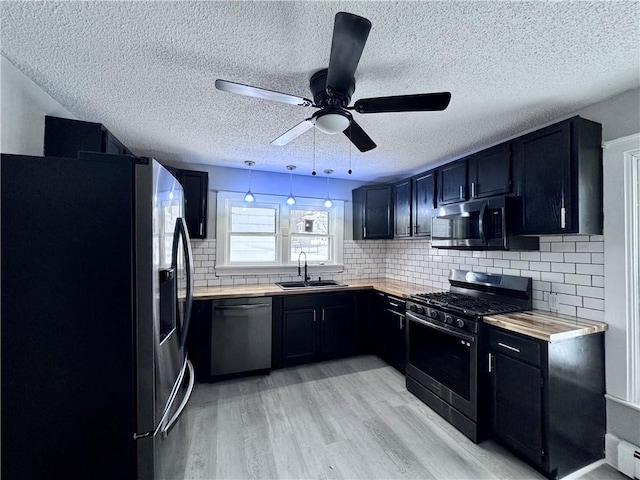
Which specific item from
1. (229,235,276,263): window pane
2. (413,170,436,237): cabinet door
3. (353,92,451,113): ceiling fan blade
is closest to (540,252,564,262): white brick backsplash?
(413,170,436,237): cabinet door

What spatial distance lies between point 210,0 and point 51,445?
193 centimetres

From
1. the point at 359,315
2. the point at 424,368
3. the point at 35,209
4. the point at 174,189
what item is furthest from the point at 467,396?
the point at 35,209

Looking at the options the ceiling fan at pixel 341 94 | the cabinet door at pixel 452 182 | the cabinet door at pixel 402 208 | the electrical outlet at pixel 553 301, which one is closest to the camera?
the ceiling fan at pixel 341 94

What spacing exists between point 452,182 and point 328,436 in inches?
102

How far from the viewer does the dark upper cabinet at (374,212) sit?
377 cm

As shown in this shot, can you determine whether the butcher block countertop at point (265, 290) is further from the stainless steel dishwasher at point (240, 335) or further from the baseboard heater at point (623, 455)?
the baseboard heater at point (623, 455)

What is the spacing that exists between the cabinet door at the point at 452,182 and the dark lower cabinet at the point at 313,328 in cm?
161

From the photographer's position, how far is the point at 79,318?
3.68 ft

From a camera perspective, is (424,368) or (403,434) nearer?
(403,434)

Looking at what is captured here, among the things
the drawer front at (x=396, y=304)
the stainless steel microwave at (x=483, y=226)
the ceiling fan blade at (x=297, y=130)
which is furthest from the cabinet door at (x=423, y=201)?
the ceiling fan blade at (x=297, y=130)

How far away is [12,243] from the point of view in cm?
109

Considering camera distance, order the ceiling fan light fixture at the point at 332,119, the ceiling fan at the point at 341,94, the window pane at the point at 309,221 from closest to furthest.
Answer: the ceiling fan at the point at 341,94 < the ceiling fan light fixture at the point at 332,119 < the window pane at the point at 309,221

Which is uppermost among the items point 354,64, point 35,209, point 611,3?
point 611,3

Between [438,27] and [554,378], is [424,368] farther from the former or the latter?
[438,27]
